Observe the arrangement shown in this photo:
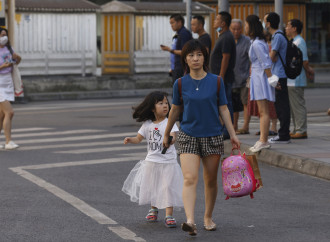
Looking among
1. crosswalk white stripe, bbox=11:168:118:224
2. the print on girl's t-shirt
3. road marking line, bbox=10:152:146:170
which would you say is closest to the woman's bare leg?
the print on girl's t-shirt

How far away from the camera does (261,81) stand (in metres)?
11.3

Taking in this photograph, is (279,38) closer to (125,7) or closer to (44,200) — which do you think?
(44,200)

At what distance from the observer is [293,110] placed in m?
12.7

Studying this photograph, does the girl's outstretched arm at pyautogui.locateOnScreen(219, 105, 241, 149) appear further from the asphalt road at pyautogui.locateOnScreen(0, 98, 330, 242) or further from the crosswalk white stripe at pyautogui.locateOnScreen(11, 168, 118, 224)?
the crosswalk white stripe at pyautogui.locateOnScreen(11, 168, 118, 224)

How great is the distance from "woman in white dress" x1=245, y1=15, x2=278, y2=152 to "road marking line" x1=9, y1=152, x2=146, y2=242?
1766mm

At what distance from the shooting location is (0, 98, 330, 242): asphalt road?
691 centimetres

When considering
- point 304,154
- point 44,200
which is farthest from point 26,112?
point 44,200

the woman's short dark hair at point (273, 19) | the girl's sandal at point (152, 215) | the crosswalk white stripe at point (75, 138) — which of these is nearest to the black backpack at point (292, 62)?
the woman's short dark hair at point (273, 19)

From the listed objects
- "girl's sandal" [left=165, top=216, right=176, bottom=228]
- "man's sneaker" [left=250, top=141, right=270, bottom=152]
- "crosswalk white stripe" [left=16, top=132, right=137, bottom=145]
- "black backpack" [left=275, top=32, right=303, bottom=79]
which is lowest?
"crosswalk white stripe" [left=16, top=132, right=137, bottom=145]

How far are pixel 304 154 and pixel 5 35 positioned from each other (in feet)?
16.4

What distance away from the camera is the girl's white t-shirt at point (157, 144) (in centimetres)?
738

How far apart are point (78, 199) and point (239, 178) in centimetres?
220

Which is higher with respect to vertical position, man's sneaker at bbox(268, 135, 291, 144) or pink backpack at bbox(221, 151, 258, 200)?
pink backpack at bbox(221, 151, 258, 200)

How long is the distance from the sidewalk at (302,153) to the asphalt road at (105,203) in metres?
0.16
